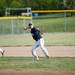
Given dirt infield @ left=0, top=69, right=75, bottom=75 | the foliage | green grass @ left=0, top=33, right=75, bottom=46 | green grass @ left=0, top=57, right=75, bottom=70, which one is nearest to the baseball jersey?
green grass @ left=0, top=57, right=75, bottom=70

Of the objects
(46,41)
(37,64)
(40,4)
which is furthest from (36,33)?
(40,4)

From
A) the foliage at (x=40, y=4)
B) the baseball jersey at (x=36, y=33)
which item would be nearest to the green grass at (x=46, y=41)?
the baseball jersey at (x=36, y=33)

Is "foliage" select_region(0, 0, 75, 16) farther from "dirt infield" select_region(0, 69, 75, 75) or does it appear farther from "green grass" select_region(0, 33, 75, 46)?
"dirt infield" select_region(0, 69, 75, 75)

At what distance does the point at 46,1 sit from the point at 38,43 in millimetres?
60753

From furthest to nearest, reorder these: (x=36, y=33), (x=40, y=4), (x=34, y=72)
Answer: (x=40, y=4) → (x=36, y=33) → (x=34, y=72)

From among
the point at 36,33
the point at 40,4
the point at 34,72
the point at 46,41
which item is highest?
the point at 36,33

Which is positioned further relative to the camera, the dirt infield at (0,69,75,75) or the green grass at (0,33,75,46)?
the green grass at (0,33,75,46)

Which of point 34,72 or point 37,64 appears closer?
point 34,72

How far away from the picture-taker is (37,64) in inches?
615

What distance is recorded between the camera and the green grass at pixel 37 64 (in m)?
14.8

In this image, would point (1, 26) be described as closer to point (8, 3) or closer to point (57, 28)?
point (57, 28)

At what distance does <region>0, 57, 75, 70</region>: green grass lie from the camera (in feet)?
48.7

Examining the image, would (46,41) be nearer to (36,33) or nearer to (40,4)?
(36,33)

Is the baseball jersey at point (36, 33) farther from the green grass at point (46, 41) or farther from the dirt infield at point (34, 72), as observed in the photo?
the green grass at point (46, 41)
